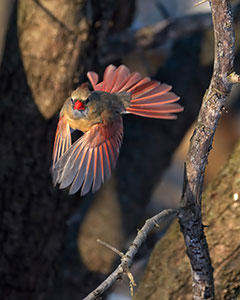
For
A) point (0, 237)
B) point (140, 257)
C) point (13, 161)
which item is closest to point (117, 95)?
point (13, 161)

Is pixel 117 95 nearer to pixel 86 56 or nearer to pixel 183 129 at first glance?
pixel 86 56

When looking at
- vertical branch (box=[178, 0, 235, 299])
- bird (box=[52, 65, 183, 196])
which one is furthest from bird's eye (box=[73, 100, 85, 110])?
vertical branch (box=[178, 0, 235, 299])

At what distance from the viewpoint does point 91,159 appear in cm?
155

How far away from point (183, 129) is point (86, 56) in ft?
3.06

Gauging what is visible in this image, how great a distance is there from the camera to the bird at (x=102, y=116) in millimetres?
1544

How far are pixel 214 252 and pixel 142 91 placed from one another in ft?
1.78

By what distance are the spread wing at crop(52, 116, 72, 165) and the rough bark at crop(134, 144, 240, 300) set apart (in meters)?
0.47

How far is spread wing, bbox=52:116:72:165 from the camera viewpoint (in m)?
1.70

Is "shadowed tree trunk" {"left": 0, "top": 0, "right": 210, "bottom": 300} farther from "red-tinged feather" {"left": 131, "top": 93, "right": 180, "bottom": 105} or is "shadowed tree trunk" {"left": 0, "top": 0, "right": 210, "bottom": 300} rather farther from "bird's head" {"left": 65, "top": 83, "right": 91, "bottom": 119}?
"red-tinged feather" {"left": 131, "top": 93, "right": 180, "bottom": 105}

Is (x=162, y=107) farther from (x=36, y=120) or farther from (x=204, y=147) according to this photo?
(x=36, y=120)

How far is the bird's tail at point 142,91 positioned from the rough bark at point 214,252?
0.95ft

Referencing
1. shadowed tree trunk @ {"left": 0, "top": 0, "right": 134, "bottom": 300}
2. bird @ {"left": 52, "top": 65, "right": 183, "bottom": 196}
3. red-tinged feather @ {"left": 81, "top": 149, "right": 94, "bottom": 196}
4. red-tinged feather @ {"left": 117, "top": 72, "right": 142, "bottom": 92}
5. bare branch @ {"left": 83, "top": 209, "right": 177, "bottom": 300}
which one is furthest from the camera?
shadowed tree trunk @ {"left": 0, "top": 0, "right": 134, "bottom": 300}

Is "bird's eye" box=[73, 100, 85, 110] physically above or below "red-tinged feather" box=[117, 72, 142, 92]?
below

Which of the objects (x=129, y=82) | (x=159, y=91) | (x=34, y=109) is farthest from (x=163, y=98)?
(x=34, y=109)
